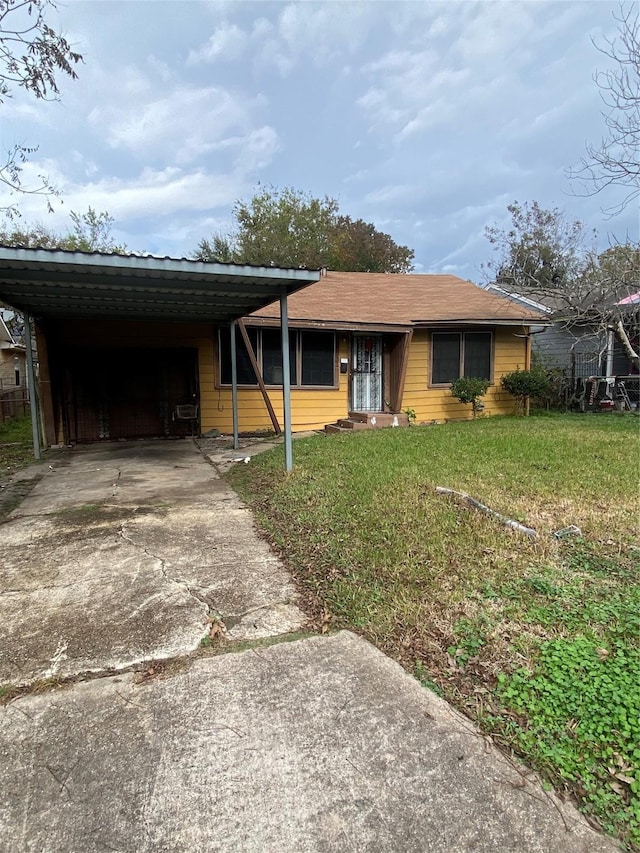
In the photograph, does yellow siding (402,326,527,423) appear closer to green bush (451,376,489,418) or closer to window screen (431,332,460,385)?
window screen (431,332,460,385)

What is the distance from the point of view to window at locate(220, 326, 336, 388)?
10.0m

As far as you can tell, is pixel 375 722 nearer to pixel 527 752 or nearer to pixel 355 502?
pixel 527 752

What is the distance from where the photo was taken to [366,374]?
11031mm

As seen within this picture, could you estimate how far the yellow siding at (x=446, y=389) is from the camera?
11.0m

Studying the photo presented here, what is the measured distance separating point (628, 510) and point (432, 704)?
295 centimetres

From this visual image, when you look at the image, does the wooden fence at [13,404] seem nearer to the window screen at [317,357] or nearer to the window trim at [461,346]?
the window screen at [317,357]

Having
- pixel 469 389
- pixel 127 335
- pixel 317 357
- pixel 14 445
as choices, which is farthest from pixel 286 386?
pixel 14 445

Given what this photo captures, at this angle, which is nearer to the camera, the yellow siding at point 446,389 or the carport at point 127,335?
the carport at point 127,335

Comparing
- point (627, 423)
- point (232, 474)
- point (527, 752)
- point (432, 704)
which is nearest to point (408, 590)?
point (432, 704)

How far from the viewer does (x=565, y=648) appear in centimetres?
222

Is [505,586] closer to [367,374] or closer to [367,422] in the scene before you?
[367,422]

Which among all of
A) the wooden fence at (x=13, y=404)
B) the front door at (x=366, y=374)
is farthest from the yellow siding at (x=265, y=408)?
the wooden fence at (x=13, y=404)

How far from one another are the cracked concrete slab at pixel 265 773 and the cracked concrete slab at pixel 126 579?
1.18 ft

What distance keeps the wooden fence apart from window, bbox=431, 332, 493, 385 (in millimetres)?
12179
